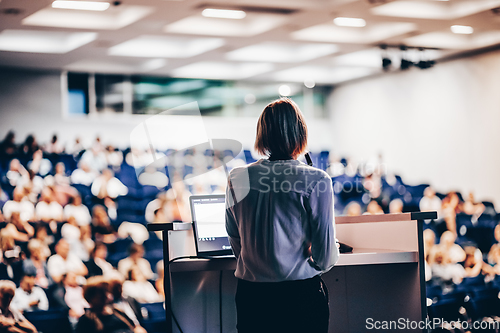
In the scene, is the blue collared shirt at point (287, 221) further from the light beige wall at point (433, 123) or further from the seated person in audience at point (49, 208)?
the light beige wall at point (433, 123)

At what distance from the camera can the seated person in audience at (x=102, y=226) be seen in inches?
149

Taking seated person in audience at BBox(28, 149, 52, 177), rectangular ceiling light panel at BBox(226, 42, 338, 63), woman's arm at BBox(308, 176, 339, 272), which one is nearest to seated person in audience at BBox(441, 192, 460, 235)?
rectangular ceiling light panel at BBox(226, 42, 338, 63)

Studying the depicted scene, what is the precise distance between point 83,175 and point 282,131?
4.08 m

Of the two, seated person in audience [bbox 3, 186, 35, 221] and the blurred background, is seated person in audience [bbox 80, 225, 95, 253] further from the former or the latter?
seated person in audience [bbox 3, 186, 35, 221]

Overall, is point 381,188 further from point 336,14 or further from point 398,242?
point 398,242

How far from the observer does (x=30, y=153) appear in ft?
15.3

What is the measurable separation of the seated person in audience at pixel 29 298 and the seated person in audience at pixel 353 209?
2.92 metres

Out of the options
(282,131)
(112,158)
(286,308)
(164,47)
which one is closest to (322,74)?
(164,47)

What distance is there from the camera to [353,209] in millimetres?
4934

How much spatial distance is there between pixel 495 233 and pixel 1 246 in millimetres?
4478

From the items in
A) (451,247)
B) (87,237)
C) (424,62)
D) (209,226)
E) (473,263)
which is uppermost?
(424,62)

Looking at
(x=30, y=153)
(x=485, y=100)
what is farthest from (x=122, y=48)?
(x=485, y=100)

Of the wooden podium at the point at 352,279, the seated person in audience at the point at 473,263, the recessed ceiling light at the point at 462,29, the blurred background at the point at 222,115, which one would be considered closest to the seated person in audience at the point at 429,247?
the blurred background at the point at 222,115

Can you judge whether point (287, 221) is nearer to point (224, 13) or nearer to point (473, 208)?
point (224, 13)
